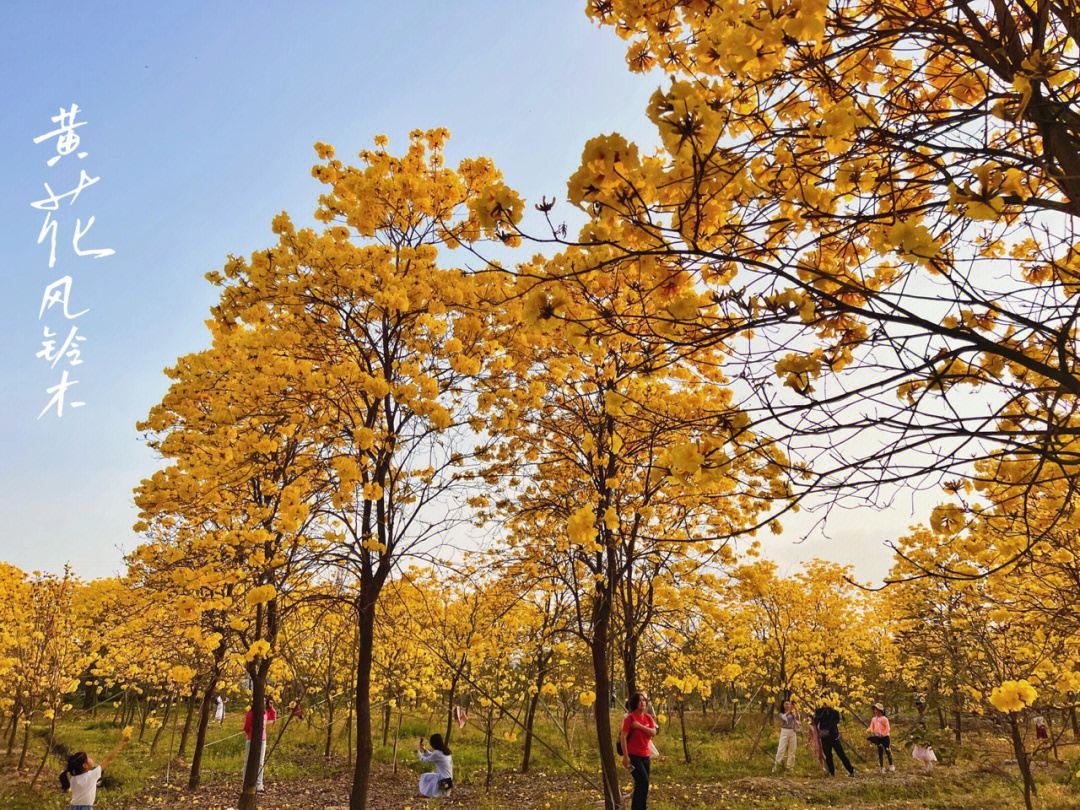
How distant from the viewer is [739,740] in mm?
17656

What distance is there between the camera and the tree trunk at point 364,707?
454 cm

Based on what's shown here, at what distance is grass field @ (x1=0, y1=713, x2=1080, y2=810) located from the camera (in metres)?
9.25

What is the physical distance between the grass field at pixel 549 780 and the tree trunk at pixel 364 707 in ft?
13.9

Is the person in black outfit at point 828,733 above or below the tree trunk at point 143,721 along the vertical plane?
above

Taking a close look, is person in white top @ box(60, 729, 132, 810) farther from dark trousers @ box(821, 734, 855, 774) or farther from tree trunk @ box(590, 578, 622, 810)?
dark trousers @ box(821, 734, 855, 774)

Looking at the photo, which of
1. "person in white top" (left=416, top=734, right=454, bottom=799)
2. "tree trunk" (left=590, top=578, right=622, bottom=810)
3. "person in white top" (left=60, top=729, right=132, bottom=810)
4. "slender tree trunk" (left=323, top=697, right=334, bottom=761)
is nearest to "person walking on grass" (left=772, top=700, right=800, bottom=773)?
"person in white top" (left=416, top=734, right=454, bottom=799)

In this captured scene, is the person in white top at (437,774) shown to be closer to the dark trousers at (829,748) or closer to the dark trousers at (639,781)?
the dark trousers at (639,781)

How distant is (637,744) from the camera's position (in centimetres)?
676

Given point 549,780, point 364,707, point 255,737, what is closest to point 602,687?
point 364,707

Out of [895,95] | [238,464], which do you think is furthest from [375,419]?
[895,95]

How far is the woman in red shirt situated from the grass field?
1472 millimetres

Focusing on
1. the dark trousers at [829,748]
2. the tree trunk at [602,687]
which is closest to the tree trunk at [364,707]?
the tree trunk at [602,687]

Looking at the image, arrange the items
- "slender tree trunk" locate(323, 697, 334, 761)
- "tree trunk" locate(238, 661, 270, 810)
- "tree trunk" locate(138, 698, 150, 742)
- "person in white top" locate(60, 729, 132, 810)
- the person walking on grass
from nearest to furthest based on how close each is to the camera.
Result: "tree trunk" locate(238, 661, 270, 810), "person in white top" locate(60, 729, 132, 810), "slender tree trunk" locate(323, 697, 334, 761), the person walking on grass, "tree trunk" locate(138, 698, 150, 742)

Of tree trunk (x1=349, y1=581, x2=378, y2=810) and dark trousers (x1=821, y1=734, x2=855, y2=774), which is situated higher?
tree trunk (x1=349, y1=581, x2=378, y2=810)
